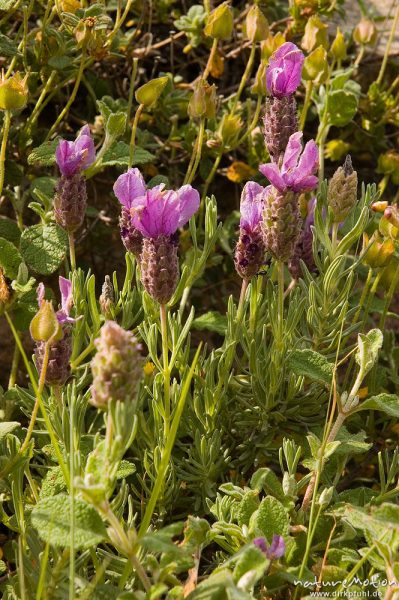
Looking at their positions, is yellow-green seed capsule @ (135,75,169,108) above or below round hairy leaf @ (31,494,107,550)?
above

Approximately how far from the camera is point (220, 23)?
1.73 meters

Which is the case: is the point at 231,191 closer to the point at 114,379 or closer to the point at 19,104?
the point at 19,104

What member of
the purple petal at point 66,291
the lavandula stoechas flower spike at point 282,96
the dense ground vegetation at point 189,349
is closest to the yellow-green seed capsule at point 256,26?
the dense ground vegetation at point 189,349

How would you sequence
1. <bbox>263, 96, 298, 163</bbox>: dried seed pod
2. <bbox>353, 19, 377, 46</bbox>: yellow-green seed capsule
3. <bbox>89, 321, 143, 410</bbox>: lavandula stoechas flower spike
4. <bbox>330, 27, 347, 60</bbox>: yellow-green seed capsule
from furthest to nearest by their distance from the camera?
1. <bbox>353, 19, 377, 46</bbox>: yellow-green seed capsule
2. <bbox>330, 27, 347, 60</bbox>: yellow-green seed capsule
3. <bbox>263, 96, 298, 163</bbox>: dried seed pod
4. <bbox>89, 321, 143, 410</bbox>: lavandula stoechas flower spike

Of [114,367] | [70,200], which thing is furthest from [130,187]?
[114,367]

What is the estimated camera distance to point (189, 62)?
7.48 feet

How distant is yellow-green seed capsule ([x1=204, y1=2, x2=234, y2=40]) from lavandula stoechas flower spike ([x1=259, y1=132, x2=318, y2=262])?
21.0 inches

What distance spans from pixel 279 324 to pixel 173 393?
0.68 ft

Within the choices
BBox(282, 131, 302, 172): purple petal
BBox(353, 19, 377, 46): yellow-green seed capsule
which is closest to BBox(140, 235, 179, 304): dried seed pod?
BBox(282, 131, 302, 172): purple petal

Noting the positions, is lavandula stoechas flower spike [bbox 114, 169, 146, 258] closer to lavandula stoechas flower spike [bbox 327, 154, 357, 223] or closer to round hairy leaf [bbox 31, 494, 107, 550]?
lavandula stoechas flower spike [bbox 327, 154, 357, 223]

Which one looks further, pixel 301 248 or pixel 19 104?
pixel 301 248

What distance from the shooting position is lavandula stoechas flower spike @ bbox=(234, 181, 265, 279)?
53.9 inches

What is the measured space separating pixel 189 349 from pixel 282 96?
18.2 inches

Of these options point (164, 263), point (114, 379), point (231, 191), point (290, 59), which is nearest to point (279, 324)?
point (164, 263)
